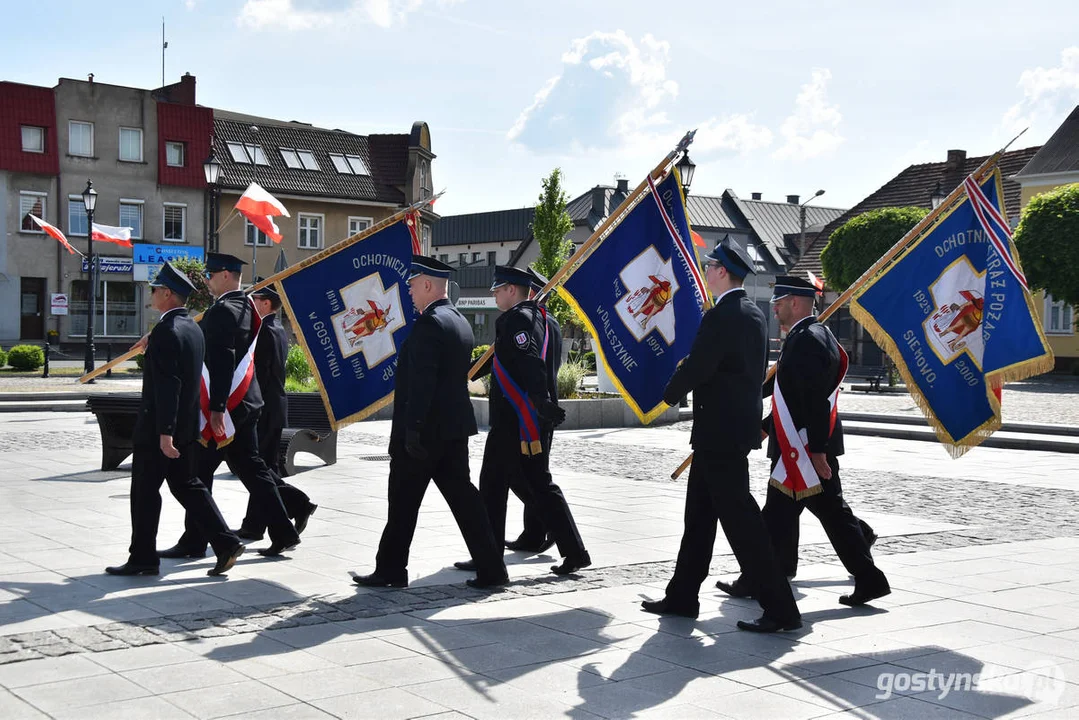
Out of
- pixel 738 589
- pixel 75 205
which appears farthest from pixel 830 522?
pixel 75 205

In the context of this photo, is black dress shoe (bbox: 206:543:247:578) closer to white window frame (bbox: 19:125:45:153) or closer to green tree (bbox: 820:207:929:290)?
green tree (bbox: 820:207:929:290)

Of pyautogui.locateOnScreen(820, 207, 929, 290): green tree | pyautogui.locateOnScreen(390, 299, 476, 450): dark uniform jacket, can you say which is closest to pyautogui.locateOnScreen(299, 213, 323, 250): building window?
pyautogui.locateOnScreen(820, 207, 929, 290): green tree

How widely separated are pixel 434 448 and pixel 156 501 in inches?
68.1

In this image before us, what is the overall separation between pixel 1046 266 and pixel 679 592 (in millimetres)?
35809

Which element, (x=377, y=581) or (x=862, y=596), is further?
(x=377, y=581)

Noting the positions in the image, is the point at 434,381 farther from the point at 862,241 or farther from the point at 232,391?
the point at 862,241

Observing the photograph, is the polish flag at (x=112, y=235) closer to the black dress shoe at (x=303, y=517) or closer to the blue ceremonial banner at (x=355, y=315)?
the blue ceremonial banner at (x=355, y=315)

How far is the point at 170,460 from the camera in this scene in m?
7.39

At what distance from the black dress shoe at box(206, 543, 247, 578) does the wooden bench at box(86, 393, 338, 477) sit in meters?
4.54

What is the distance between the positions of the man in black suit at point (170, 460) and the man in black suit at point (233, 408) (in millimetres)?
506

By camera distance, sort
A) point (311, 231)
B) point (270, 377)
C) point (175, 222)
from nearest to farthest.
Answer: point (270, 377), point (175, 222), point (311, 231)

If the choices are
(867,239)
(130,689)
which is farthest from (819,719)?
(867,239)

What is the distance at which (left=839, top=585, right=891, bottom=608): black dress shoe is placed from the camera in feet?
22.6

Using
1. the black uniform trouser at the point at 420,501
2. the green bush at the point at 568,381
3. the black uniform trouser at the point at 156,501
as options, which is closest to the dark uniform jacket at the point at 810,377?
the black uniform trouser at the point at 420,501
